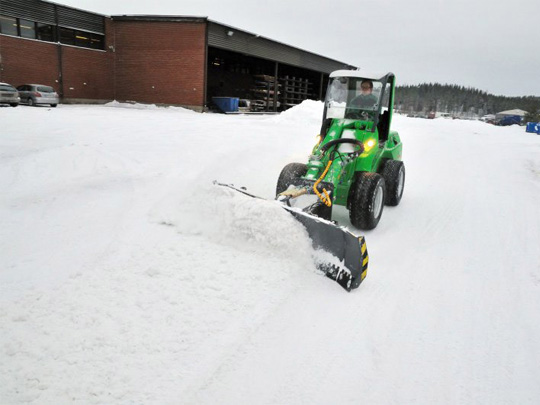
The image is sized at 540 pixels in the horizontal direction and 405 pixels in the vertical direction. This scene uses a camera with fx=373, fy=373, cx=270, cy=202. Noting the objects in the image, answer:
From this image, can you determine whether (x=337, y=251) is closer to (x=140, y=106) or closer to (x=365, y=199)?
(x=365, y=199)

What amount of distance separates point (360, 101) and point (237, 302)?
13.6ft

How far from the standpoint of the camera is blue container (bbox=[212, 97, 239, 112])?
26531 millimetres

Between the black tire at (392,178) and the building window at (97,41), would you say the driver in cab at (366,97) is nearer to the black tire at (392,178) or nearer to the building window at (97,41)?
the black tire at (392,178)

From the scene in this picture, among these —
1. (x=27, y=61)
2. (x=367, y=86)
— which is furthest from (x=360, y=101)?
(x=27, y=61)

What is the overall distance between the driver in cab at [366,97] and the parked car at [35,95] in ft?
66.8

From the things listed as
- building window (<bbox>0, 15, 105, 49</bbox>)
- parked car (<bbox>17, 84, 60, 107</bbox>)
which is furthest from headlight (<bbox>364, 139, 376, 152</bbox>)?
building window (<bbox>0, 15, 105, 49</bbox>)

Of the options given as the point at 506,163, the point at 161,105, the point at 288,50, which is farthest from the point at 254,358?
the point at 288,50

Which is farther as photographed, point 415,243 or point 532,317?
point 415,243

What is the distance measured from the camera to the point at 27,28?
75.6 ft

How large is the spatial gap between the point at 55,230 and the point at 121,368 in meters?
2.62

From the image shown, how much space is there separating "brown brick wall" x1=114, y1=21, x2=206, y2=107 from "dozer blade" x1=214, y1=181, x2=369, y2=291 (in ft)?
76.1

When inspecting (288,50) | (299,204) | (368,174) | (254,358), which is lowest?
(254,358)

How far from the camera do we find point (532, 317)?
11.0ft

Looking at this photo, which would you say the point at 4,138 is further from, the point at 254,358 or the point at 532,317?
the point at 532,317
